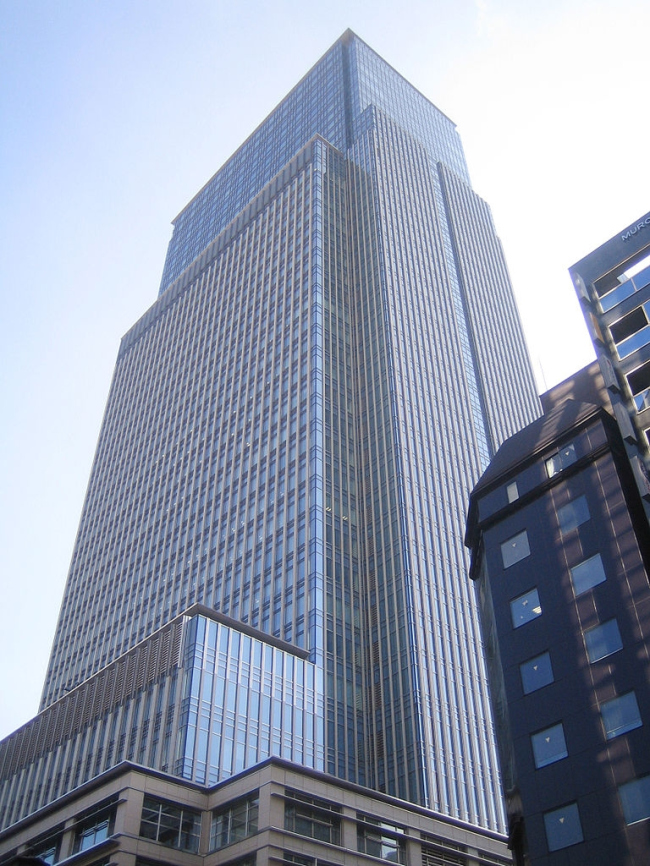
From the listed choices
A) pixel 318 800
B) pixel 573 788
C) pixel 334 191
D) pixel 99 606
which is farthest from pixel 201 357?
pixel 573 788

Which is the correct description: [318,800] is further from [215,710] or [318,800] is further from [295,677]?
[295,677]

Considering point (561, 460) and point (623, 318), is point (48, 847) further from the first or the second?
point (623, 318)

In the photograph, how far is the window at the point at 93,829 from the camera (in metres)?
52.6

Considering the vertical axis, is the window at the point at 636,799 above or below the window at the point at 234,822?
below

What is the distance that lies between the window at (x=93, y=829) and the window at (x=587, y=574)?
1240 inches

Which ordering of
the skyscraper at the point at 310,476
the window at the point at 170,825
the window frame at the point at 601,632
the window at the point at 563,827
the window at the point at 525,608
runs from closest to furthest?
1. the window at the point at 563,827
2. the window frame at the point at 601,632
3. the window at the point at 525,608
4. the window at the point at 170,825
5. the skyscraper at the point at 310,476

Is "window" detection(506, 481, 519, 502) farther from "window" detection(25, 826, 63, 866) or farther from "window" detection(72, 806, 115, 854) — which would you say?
"window" detection(25, 826, 63, 866)

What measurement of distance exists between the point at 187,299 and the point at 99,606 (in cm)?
6317

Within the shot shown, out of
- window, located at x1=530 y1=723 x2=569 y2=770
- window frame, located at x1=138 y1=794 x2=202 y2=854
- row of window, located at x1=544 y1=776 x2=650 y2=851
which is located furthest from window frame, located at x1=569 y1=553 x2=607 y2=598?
window frame, located at x1=138 y1=794 x2=202 y2=854

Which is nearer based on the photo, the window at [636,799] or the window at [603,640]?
the window at [636,799]

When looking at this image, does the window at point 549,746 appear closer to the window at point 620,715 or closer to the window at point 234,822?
the window at point 620,715

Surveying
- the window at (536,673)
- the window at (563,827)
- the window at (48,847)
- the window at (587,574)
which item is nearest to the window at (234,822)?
the window at (48,847)

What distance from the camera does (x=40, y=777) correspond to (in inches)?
3469

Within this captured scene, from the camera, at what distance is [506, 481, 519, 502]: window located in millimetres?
Answer: 51125
